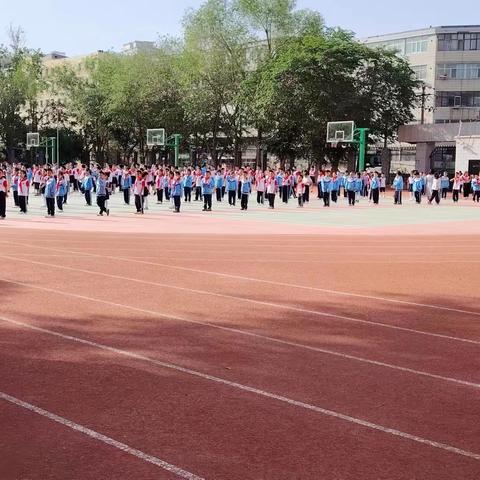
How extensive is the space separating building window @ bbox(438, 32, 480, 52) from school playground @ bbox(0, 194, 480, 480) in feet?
186

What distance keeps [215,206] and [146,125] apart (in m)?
34.3

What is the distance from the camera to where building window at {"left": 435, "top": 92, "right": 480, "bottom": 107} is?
66812 mm

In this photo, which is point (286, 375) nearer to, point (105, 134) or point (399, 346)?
point (399, 346)

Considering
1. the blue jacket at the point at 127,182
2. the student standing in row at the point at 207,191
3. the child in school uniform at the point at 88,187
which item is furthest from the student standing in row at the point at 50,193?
the blue jacket at the point at 127,182

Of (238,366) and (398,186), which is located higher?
(398,186)

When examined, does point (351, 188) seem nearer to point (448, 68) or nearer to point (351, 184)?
point (351, 184)

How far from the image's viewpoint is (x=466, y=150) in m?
45.3

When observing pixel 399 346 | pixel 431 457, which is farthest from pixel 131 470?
pixel 399 346

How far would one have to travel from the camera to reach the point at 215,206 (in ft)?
98.1

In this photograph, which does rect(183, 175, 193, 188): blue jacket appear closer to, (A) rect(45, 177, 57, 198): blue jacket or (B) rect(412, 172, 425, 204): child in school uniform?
(A) rect(45, 177, 57, 198): blue jacket

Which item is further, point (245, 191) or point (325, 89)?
Answer: point (325, 89)

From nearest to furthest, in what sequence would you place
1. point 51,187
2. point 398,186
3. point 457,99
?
point 51,187 → point 398,186 → point 457,99

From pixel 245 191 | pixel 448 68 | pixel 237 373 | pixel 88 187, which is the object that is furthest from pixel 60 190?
pixel 448 68

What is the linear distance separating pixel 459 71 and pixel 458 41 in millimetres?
2746
